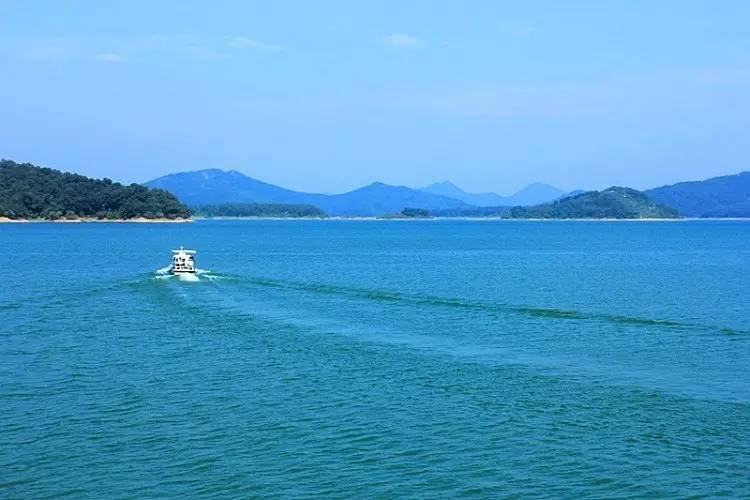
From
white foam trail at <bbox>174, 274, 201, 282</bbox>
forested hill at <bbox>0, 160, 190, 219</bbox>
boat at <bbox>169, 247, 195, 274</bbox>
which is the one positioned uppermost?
forested hill at <bbox>0, 160, 190, 219</bbox>

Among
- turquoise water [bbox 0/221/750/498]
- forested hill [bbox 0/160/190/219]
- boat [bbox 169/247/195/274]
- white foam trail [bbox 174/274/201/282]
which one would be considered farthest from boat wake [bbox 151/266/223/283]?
forested hill [bbox 0/160/190/219]

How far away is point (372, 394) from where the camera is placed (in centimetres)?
2366

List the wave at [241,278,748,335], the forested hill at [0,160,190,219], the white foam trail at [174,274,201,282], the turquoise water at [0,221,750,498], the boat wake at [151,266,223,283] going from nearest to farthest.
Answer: the turquoise water at [0,221,750,498] < the wave at [241,278,748,335] < the white foam trail at [174,274,201,282] < the boat wake at [151,266,223,283] < the forested hill at [0,160,190,219]

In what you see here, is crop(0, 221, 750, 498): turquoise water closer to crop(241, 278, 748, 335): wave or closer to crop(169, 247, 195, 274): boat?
crop(241, 278, 748, 335): wave

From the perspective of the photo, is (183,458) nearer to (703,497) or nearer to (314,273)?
(703,497)

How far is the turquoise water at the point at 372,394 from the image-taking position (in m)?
17.2

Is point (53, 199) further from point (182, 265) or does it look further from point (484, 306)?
point (484, 306)

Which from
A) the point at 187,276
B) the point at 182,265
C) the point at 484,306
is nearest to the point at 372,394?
the point at 484,306

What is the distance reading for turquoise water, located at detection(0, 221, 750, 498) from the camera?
1725 centimetres

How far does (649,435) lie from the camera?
1981 centimetres

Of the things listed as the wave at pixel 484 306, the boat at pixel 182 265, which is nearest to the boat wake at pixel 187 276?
the boat at pixel 182 265

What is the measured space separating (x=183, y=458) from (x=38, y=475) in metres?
2.89

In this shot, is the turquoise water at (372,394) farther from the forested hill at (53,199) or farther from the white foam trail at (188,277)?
the forested hill at (53,199)

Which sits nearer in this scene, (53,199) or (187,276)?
(187,276)
